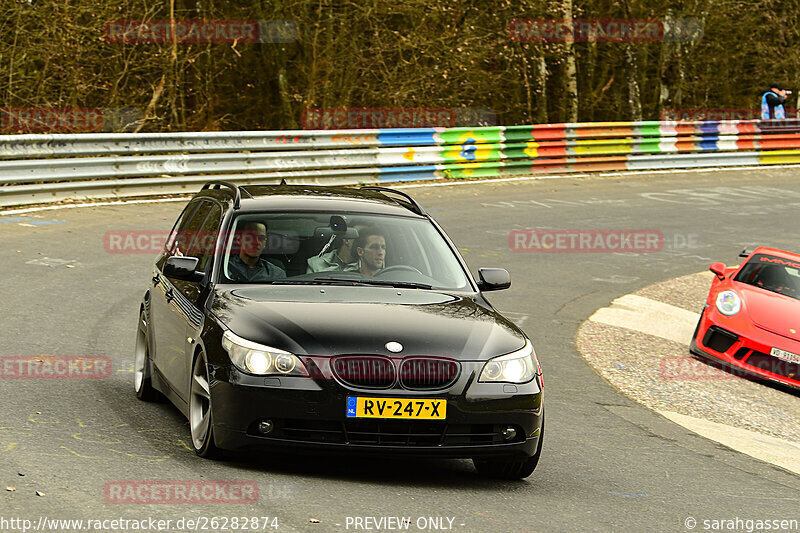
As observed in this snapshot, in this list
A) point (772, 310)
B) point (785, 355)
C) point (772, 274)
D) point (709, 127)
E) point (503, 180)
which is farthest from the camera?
point (709, 127)

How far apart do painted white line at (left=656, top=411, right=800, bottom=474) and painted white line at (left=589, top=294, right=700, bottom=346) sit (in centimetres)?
354

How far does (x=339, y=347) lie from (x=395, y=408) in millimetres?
407

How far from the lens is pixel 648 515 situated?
19.4 ft

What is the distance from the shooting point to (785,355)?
430 inches

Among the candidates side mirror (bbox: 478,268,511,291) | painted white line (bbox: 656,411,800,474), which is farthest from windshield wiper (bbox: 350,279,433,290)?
painted white line (bbox: 656,411,800,474)

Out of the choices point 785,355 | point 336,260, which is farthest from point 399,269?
point 785,355

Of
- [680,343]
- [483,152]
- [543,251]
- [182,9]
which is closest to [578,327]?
[680,343]

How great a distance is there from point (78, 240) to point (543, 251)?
20.6ft

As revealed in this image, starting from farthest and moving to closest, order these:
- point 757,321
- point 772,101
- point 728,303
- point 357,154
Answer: point 772,101
point 357,154
point 728,303
point 757,321

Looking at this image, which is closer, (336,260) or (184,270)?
(184,270)

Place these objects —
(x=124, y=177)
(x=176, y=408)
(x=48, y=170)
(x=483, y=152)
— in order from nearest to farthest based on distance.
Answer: (x=176, y=408), (x=48, y=170), (x=124, y=177), (x=483, y=152)

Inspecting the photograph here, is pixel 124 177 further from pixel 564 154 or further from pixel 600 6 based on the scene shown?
pixel 600 6

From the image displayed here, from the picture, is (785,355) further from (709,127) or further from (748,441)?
(709,127)

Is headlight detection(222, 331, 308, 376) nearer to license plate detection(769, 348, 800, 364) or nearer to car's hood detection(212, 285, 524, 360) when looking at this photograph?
car's hood detection(212, 285, 524, 360)
